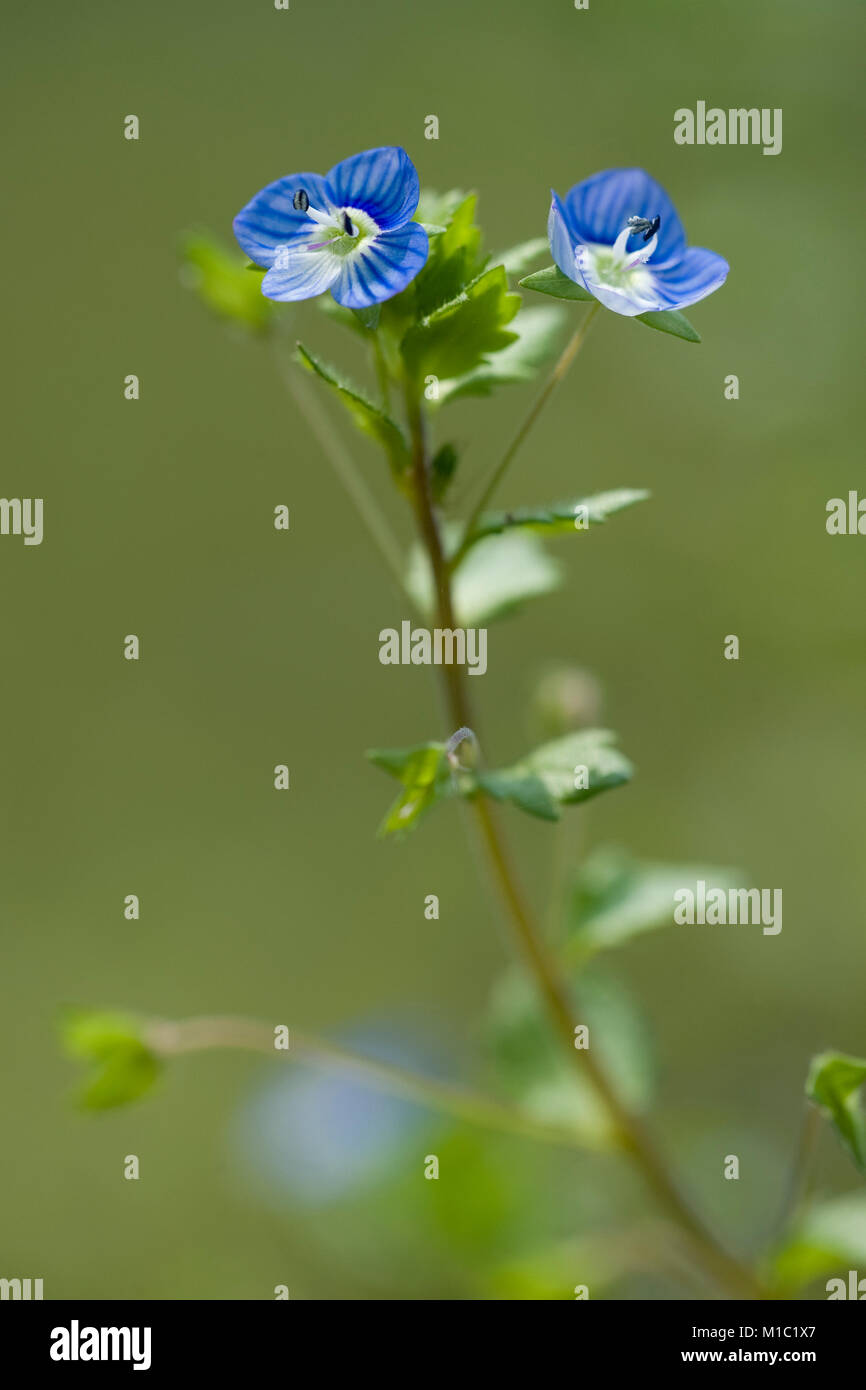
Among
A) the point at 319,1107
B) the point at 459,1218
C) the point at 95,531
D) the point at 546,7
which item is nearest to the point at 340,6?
→ the point at 546,7

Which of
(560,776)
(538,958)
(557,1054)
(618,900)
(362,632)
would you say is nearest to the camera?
(560,776)

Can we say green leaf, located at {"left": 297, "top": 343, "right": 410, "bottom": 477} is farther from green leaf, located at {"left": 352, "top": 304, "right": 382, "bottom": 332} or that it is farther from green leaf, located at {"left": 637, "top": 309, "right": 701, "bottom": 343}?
green leaf, located at {"left": 637, "top": 309, "right": 701, "bottom": 343}

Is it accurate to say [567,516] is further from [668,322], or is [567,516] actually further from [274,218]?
[274,218]

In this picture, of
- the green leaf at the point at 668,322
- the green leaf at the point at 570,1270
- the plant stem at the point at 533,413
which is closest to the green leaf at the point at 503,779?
the plant stem at the point at 533,413

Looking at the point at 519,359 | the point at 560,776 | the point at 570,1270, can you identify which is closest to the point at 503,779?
the point at 560,776

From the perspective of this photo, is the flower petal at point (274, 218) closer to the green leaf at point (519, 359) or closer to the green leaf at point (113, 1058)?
the green leaf at point (519, 359)

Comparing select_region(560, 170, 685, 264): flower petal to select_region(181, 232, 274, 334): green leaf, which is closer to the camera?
select_region(560, 170, 685, 264): flower petal

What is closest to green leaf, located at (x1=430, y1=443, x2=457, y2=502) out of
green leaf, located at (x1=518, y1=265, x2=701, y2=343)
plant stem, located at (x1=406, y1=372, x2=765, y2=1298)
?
plant stem, located at (x1=406, y1=372, x2=765, y2=1298)
